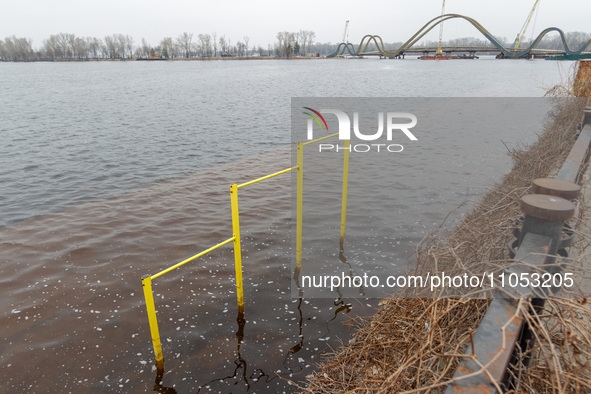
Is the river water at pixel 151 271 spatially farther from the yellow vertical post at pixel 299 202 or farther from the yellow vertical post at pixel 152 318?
the yellow vertical post at pixel 299 202

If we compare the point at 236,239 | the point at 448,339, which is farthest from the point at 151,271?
the point at 448,339

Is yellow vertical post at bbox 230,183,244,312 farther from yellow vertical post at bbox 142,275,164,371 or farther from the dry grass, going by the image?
the dry grass

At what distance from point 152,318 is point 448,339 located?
3.18 metres

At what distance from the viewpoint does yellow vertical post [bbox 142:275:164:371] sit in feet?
13.0

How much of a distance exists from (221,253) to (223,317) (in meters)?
2.16

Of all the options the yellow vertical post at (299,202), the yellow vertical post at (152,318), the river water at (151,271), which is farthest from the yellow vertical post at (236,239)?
the yellow vertical post at (299,202)

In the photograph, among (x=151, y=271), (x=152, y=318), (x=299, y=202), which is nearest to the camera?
(x=152, y=318)

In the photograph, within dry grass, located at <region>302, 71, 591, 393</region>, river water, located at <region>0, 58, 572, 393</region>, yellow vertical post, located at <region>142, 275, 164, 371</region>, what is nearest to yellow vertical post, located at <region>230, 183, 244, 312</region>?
river water, located at <region>0, 58, 572, 393</region>

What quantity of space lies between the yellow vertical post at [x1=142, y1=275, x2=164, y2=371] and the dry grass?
1.91 m

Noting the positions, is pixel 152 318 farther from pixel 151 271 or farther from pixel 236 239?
pixel 151 271

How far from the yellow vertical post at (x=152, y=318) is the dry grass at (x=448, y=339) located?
6.28ft

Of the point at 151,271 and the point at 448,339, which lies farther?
the point at 151,271

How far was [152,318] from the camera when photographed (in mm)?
4215

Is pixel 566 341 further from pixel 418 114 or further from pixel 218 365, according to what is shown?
pixel 418 114
